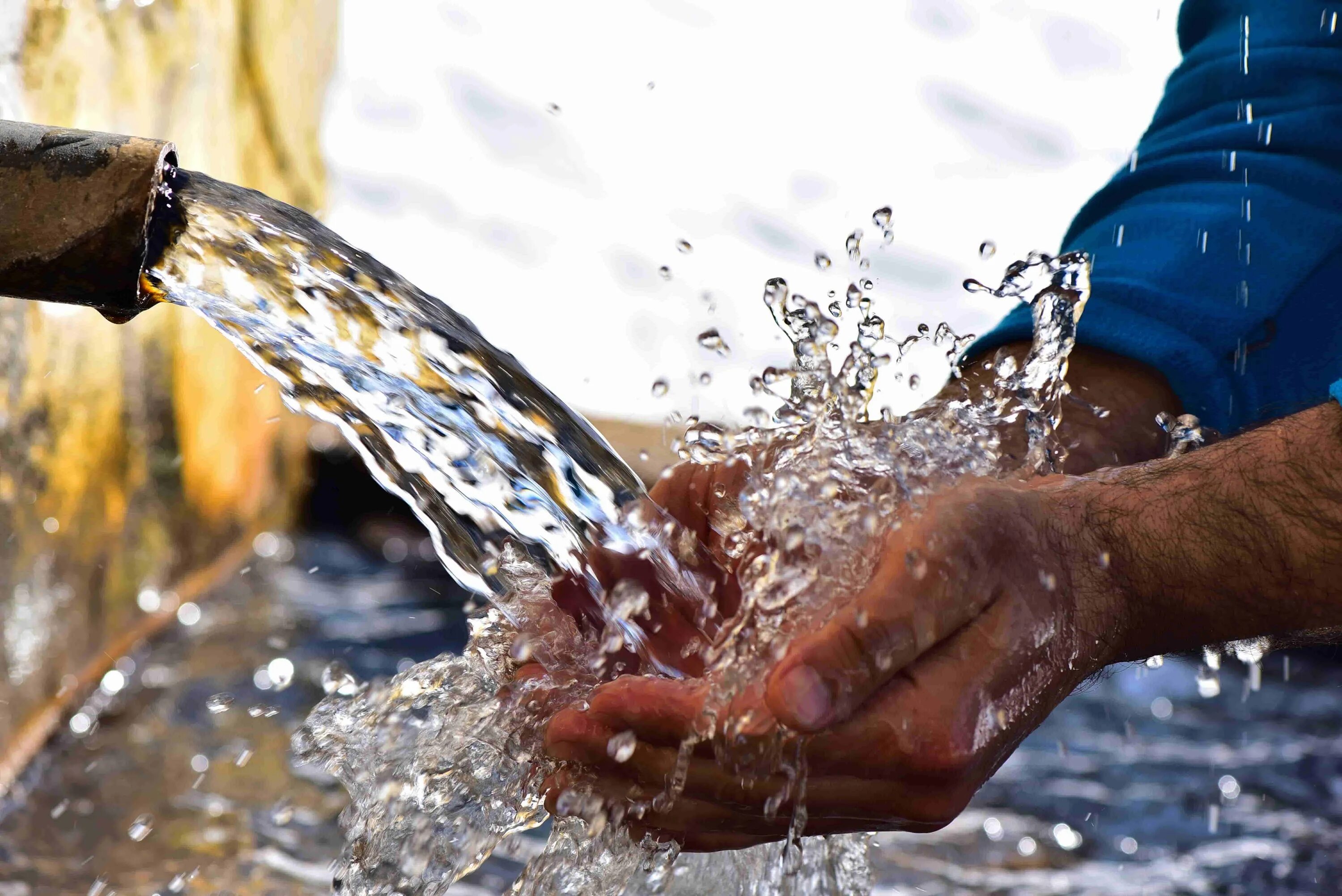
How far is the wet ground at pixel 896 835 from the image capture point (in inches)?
64.2

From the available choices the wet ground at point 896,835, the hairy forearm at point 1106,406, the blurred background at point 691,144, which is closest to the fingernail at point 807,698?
the hairy forearm at point 1106,406

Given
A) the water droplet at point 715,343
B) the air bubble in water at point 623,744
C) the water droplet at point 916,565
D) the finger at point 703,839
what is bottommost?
the finger at point 703,839

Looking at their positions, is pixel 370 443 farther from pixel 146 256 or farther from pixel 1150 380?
pixel 1150 380

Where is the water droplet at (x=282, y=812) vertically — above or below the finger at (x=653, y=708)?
below

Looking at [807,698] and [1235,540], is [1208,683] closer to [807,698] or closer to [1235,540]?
[1235,540]

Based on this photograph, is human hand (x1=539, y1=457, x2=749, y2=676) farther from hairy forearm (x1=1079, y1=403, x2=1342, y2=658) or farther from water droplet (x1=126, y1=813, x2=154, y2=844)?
water droplet (x1=126, y1=813, x2=154, y2=844)

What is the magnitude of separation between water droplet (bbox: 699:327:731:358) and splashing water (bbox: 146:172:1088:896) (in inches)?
3.3

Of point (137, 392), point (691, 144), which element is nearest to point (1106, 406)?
point (137, 392)

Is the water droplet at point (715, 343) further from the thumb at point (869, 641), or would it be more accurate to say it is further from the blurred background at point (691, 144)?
the blurred background at point (691, 144)

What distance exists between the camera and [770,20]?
8242 mm

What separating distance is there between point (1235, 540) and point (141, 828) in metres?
1.53

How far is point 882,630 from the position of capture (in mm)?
945

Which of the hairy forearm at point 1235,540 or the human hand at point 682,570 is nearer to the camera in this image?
the hairy forearm at point 1235,540

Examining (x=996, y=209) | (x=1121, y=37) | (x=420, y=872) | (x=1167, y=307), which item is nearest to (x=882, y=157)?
(x=996, y=209)
